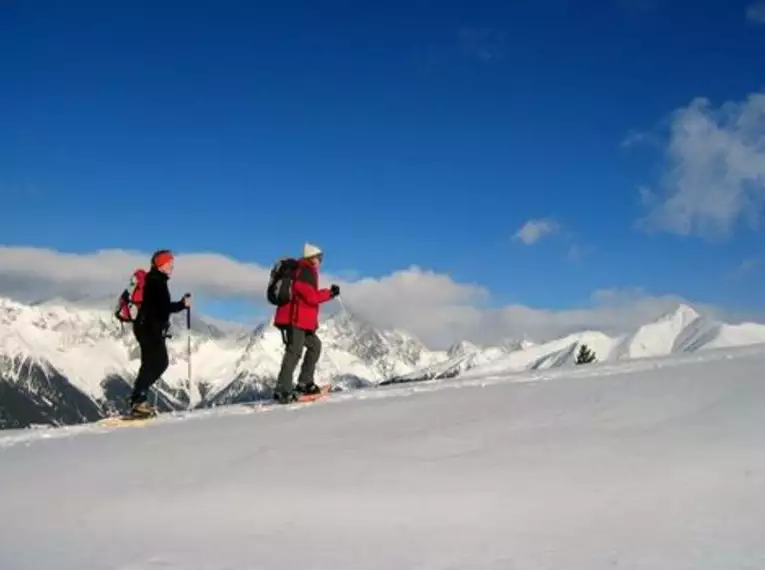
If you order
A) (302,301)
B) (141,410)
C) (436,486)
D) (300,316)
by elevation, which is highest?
(302,301)

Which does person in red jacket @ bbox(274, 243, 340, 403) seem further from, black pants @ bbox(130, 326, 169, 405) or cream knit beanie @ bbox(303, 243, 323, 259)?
black pants @ bbox(130, 326, 169, 405)

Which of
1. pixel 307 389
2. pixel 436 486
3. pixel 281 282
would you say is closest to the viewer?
pixel 436 486

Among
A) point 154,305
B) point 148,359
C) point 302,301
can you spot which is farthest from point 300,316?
point 148,359

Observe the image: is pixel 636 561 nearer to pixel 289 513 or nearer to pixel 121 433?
pixel 289 513

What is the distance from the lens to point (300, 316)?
11.5 metres

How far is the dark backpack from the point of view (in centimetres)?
1134

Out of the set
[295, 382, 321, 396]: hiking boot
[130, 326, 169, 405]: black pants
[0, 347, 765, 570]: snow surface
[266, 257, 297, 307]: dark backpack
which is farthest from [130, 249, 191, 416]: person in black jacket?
[0, 347, 765, 570]: snow surface

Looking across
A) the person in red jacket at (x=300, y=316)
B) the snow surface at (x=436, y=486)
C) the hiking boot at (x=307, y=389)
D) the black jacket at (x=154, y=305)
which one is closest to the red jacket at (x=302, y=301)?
the person in red jacket at (x=300, y=316)

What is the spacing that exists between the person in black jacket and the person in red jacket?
1.60 m

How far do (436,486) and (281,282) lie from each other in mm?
6004

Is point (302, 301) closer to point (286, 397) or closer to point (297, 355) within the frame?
point (297, 355)

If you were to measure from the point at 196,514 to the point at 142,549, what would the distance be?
0.73m

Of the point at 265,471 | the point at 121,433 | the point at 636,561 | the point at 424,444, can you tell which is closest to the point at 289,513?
the point at 265,471

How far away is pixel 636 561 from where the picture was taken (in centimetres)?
406
